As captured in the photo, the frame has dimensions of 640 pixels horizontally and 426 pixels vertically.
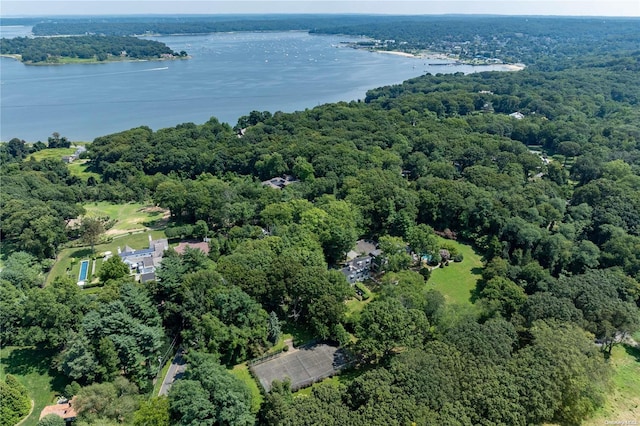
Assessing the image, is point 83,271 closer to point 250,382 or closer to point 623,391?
point 250,382

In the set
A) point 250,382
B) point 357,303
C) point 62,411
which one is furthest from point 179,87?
point 250,382

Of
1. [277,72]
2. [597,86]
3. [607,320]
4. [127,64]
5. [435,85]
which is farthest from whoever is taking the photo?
[127,64]

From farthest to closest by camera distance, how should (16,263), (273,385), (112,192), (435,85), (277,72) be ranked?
(277,72)
(435,85)
(112,192)
(16,263)
(273,385)

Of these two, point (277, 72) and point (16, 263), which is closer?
point (16, 263)

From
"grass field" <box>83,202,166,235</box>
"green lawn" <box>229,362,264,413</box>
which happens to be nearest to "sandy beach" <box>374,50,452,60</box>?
"grass field" <box>83,202,166,235</box>

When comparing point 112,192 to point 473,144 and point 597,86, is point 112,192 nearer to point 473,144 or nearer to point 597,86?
point 473,144

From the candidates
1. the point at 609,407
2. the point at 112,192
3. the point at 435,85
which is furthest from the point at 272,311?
the point at 435,85

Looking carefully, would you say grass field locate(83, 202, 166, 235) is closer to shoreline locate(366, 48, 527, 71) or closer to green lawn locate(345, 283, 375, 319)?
green lawn locate(345, 283, 375, 319)

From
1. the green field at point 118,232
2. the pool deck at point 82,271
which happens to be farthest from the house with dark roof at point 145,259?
the pool deck at point 82,271
